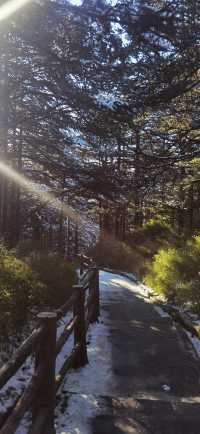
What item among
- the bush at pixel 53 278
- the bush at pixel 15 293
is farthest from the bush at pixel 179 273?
the bush at pixel 15 293

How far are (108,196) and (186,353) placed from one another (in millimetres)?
11494

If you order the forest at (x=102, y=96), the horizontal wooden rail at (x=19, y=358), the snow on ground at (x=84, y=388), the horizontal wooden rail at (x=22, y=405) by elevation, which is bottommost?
the snow on ground at (x=84, y=388)

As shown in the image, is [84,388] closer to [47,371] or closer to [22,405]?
[47,371]

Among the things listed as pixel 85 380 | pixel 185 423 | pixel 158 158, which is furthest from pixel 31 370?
pixel 158 158

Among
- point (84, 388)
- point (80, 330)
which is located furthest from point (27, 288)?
point (84, 388)

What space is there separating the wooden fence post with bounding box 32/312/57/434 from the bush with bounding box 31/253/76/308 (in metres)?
3.95

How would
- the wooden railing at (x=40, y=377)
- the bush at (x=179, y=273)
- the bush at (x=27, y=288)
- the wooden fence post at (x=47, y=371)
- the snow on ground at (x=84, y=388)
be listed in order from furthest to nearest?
1. the bush at (x=179, y=273)
2. the bush at (x=27, y=288)
3. the snow on ground at (x=84, y=388)
4. the wooden fence post at (x=47, y=371)
5. the wooden railing at (x=40, y=377)

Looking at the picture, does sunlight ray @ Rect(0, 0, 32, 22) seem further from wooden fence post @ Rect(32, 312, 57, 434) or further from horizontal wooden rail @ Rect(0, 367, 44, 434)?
horizontal wooden rail @ Rect(0, 367, 44, 434)

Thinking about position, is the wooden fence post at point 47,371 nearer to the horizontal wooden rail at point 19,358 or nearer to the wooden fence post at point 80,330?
the horizontal wooden rail at point 19,358

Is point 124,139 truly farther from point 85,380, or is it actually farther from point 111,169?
point 85,380

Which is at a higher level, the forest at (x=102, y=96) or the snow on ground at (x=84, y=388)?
the forest at (x=102, y=96)

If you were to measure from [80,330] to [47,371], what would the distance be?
2.46 meters

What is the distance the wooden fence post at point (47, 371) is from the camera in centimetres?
493

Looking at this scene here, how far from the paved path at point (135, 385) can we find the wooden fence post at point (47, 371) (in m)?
0.35
